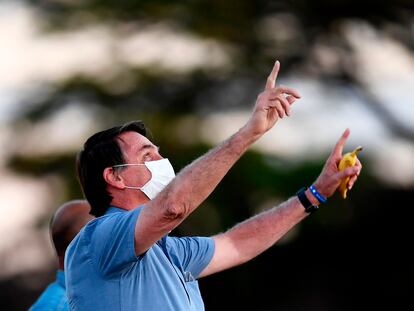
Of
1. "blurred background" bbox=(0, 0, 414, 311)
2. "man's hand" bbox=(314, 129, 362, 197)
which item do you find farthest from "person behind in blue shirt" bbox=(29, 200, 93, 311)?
"blurred background" bbox=(0, 0, 414, 311)

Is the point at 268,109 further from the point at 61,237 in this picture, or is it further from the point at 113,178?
the point at 61,237

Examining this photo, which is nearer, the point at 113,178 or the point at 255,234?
the point at 113,178

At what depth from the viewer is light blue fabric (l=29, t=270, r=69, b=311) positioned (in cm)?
596

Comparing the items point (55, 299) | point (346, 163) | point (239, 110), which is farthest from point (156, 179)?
point (239, 110)

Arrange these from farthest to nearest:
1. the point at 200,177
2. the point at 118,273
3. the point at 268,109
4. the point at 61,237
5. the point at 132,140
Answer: the point at 61,237, the point at 132,140, the point at 118,273, the point at 268,109, the point at 200,177

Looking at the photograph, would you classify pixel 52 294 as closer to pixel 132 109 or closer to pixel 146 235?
pixel 146 235

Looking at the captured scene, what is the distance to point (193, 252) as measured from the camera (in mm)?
5152

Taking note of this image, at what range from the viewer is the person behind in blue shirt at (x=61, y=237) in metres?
6.00

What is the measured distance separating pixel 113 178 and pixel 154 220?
2.22ft

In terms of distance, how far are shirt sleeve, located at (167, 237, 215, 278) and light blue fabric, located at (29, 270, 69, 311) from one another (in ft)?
3.19

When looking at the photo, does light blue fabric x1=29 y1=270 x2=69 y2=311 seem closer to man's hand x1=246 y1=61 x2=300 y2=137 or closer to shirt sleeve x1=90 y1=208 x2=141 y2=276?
shirt sleeve x1=90 y1=208 x2=141 y2=276

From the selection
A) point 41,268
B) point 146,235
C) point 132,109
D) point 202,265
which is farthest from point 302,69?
point 146,235

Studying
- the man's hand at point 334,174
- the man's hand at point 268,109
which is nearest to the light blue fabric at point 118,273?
the man's hand at point 268,109

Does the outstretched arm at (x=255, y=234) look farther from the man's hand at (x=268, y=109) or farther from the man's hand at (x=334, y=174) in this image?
the man's hand at (x=268, y=109)
